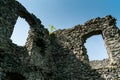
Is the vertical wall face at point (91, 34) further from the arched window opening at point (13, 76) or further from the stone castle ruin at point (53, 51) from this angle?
the arched window opening at point (13, 76)

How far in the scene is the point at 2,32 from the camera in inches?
277

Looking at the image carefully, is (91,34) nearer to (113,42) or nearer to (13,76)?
(113,42)

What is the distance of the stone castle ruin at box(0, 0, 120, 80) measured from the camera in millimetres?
6988

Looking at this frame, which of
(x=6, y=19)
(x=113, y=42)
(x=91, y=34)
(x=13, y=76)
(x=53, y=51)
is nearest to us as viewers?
(x=13, y=76)

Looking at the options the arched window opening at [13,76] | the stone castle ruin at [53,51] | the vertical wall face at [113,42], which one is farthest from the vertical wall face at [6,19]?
the vertical wall face at [113,42]

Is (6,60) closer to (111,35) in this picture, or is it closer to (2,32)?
(2,32)

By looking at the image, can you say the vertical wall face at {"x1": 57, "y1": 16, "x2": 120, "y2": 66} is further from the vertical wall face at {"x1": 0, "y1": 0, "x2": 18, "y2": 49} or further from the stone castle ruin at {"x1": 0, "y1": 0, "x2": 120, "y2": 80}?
the vertical wall face at {"x1": 0, "y1": 0, "x2": 18, "y2": 49}

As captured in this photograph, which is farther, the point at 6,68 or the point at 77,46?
the point at 77,46

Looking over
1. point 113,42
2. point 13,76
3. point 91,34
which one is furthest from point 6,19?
point 113,42

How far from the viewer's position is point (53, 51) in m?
9.66

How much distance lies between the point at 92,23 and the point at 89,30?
0.47m

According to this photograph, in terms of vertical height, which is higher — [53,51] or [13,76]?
[53,51]

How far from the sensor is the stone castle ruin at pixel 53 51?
6988mm

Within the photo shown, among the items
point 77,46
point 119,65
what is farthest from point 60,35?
point 119,65
